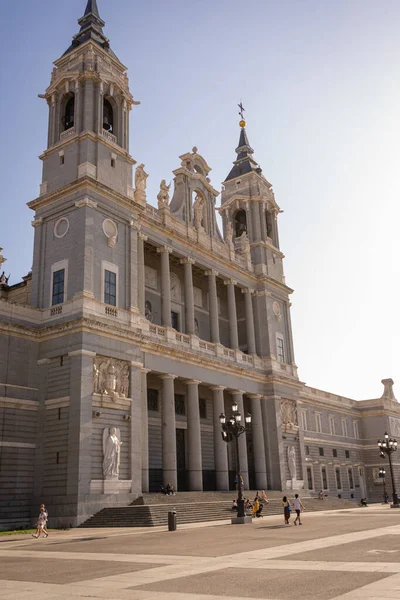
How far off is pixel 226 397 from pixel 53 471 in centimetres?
2251

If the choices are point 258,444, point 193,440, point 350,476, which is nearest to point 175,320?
point 193,440

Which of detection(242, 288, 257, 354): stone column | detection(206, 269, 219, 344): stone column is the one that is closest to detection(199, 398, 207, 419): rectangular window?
detection(206, 269, 219, 344): stone column

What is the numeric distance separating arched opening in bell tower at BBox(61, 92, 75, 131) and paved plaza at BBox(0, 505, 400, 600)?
28922mm

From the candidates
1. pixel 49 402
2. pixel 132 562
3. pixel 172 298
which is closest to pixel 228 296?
pixel 172 298

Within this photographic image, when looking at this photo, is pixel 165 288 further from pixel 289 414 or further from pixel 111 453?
pixel 289 414

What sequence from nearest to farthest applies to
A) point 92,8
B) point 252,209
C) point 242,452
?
point 92,8
point 242,452
point 252,209

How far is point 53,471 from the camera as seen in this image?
3344 cm

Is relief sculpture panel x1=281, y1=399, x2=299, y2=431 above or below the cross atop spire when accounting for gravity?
below

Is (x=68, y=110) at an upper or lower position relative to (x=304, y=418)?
upper

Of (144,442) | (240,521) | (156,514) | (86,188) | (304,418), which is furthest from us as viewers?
(304,418)

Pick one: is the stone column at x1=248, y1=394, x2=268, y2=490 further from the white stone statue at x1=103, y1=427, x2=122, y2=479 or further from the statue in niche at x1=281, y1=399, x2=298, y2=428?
the white stone statue at x1=103, y1=427, x2=122, y2=479

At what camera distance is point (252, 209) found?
60.9 meters

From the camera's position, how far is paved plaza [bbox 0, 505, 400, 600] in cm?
1052

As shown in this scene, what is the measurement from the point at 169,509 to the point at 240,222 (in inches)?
1399
